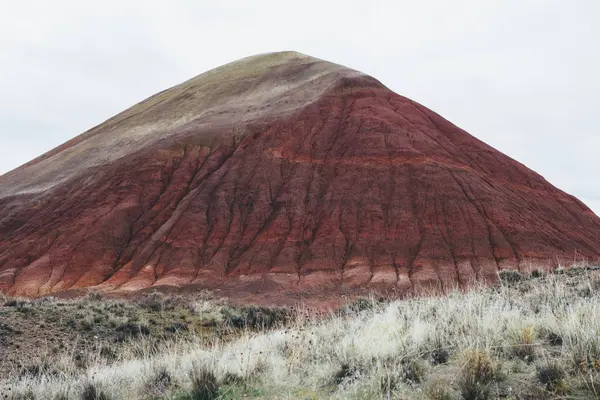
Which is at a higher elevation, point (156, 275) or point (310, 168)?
point (310, 168)

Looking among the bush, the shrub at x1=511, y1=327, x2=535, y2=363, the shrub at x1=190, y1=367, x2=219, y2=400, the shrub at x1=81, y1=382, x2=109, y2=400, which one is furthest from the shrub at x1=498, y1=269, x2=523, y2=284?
the shrub at x1=81, y1=382, x2=109, y2=400

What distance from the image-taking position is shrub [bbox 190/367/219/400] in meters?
5.60

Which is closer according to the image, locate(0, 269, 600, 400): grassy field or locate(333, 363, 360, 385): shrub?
locate(0, 269, 600, 400): grassy field

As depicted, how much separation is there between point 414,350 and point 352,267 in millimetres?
30998

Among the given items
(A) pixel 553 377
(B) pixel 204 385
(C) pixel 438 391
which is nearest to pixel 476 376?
(C) pixel 438 391

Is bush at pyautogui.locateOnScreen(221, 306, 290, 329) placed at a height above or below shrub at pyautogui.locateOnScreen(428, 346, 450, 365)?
below

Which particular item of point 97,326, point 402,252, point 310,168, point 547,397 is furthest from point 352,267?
point 547,397

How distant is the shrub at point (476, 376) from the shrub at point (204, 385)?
2.65 metres

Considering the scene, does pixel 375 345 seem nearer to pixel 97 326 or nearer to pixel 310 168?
pixel 97 326

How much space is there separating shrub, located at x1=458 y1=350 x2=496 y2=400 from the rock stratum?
2751cm

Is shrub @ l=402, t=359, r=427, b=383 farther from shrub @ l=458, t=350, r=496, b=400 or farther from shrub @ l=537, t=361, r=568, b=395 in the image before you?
shrub @ l=537, t=361, r=568, b=395

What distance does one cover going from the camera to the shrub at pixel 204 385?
5.60 m

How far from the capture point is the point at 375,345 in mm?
→ 6000

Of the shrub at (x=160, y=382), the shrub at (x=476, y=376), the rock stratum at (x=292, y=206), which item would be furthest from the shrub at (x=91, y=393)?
the rock stratum at (x=292, y=206)
